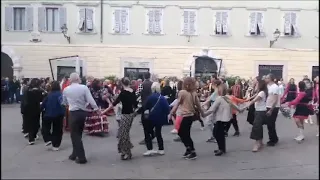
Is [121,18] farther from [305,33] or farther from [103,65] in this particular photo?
[305,33]

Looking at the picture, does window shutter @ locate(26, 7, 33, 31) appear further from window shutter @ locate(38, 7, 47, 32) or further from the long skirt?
the long skirt

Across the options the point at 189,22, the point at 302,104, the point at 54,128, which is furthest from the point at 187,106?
the point at 189,22

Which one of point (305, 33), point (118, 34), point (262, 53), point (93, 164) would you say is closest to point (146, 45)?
point (118, 34)

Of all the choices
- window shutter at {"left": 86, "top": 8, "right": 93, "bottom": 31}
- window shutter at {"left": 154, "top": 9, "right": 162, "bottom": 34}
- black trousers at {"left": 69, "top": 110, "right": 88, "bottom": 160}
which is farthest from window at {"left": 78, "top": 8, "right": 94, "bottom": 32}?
black trousers at {"left": 69, "top": 110, "right": 88, "bottom": 160}

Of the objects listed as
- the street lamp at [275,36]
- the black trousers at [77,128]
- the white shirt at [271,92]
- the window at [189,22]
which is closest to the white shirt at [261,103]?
the white shirt at [271,92]

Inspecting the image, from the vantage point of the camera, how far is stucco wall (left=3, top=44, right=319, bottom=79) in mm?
28828

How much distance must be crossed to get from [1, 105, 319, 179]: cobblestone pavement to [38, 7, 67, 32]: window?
18.1 metres

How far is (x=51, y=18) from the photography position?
2933 cm

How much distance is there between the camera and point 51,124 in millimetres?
10633

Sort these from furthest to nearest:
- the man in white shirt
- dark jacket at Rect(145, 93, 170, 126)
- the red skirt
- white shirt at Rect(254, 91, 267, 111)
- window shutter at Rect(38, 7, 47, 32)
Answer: window shutter at Rect(38, 7, 47, 32) < the red skirt < the man in white shirt < white shirt at Rect(254, 91, 267, 111) < dark jacket at Rect(145, 93, 170, 126)

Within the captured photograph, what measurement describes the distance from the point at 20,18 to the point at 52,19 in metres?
1.97

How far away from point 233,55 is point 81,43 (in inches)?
364

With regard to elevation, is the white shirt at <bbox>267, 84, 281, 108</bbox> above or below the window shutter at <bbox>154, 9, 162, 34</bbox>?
below

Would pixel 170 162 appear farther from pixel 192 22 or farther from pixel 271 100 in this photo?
pixel 192 22
